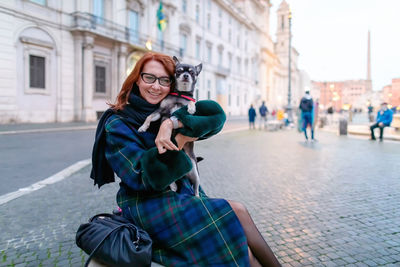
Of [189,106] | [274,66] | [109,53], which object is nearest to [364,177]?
[189,106]

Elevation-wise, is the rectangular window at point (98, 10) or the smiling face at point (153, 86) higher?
the rectangular window at point (98, 10)

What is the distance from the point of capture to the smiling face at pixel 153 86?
2.04 m

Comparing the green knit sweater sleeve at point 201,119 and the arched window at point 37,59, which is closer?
the green knit sweater sleeve at point 201,119

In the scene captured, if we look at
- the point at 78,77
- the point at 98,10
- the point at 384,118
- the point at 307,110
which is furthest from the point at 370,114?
the point at 78,77

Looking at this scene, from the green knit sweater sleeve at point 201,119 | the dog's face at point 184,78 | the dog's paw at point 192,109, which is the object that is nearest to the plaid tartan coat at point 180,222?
the green knit sweater sleeve at point 201,119

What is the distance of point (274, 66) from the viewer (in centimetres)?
7031

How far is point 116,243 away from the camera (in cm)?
152

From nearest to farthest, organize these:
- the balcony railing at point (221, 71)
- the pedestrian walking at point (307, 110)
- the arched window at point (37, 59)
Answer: the pedestrian walking at point (307, 110) → the arched window at point (37, 59) → the balcony railing at point (221, 71)

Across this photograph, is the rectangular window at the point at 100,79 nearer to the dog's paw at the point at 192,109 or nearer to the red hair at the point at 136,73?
the red hair at the point at 136,73

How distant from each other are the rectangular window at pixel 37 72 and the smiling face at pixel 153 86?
1867cm

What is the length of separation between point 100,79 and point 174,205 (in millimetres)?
22610

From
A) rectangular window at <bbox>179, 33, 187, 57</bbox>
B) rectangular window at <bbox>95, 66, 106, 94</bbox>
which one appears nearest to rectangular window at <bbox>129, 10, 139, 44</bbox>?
rectangular window at <bbox>95, 66, 106, 94</bbox>

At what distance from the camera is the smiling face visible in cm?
204

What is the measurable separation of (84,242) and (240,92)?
50.4 meters
